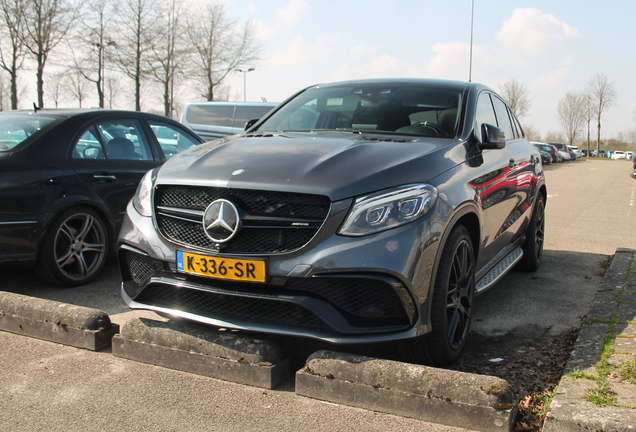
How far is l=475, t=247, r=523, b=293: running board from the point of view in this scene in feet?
12.5

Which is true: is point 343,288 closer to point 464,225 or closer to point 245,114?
point 464,225

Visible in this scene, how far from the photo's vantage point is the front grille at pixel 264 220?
2762 millimetres

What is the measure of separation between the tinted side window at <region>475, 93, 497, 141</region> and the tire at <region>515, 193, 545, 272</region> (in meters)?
1.26

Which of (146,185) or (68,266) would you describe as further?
(68,266)

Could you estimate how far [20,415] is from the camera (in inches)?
101

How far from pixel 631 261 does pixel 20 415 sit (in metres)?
5.13

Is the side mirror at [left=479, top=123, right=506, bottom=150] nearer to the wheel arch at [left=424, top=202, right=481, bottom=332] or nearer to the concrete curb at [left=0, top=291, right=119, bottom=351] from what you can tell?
the wheel arch at [left=424, top=202, right=481, bottom=332]

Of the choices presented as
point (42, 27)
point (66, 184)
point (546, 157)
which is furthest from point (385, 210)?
point (546, 157)

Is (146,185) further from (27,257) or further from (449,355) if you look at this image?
(449,355)

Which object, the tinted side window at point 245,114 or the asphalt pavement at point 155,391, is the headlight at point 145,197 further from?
the tinted side window at point 245,114

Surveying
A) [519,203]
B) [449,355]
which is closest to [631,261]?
[519,203]

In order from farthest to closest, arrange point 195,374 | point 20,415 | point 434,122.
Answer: point 434,122 → point 195,374 → point 20,415

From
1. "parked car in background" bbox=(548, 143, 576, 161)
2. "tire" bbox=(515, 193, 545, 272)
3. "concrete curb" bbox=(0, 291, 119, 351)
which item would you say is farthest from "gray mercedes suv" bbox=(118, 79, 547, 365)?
"parked car in background" bbox=(548, 143, 576, 161)

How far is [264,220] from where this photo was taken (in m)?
2.81
